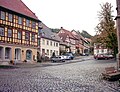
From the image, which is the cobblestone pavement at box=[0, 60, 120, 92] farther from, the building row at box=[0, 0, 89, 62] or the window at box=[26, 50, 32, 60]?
the window at box=[26, 50, 32, 60]

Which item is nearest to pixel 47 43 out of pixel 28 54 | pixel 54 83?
pixel 28 54

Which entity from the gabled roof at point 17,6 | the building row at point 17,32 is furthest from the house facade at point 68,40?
the building row at point 17,32

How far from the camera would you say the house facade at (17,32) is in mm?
45438

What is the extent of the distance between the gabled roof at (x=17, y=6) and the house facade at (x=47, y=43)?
40.4ft

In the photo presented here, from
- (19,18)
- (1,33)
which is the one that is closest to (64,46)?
(19,18)

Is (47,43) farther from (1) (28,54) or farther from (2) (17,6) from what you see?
(2) (17,6)

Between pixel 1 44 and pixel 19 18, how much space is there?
8509 mm

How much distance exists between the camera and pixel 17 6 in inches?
2074

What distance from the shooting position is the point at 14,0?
54719 mm

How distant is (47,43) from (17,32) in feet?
81.9

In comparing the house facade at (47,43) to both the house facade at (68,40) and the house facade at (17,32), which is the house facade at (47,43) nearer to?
the house facade at (17,32)

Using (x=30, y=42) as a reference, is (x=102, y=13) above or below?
above

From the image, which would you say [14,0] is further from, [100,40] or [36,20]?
[100,40]

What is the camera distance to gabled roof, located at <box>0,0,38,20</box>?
47.8 m
